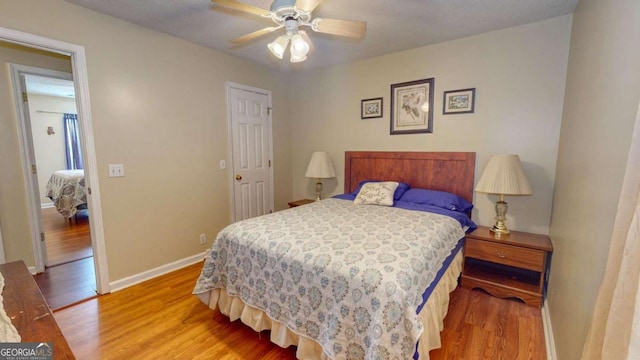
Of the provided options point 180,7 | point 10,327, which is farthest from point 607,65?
point 180,7

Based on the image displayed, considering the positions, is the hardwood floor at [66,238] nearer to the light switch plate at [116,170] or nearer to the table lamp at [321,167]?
the light switch plate at [116,170]

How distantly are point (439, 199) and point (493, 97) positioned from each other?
1.12 metres

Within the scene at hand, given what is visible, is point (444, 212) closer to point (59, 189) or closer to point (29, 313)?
point (29, 313)

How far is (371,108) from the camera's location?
334 centimetres

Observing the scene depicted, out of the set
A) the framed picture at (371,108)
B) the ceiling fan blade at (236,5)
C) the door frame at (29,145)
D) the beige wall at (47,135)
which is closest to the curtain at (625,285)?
the ceiling fan blade at (236,5)

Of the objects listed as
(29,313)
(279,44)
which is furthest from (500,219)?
(29,313)

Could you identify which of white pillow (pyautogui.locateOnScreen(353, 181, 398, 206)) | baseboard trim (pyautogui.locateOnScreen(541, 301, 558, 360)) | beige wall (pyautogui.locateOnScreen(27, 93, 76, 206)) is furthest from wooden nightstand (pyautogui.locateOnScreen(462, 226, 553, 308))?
beige wall (pyautogui.locateOnScreen(27, 93, 76, 206))

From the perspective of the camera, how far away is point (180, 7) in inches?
84.2

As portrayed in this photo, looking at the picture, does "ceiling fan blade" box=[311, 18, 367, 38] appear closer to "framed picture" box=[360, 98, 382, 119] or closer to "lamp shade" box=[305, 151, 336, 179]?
"framed picture" box=[360, 98, 382, 119]

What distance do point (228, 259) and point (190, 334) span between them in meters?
0.57

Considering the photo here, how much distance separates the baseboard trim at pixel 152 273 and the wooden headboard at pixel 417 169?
2.07m

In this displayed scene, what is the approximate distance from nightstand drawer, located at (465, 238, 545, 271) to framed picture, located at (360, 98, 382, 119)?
5.83ft

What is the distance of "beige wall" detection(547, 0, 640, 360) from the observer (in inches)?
38.3

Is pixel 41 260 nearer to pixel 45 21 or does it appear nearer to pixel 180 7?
pixel 45 21
